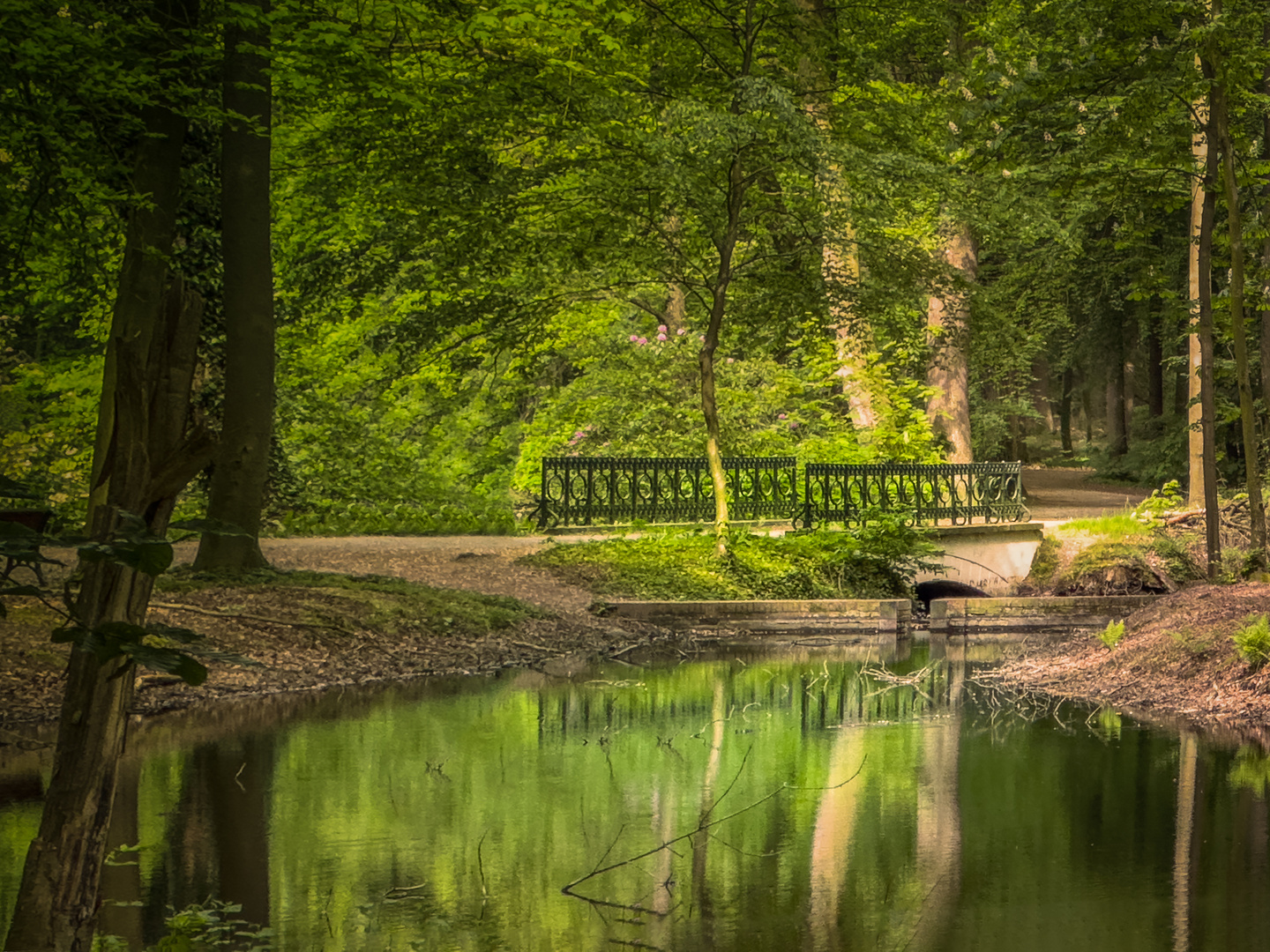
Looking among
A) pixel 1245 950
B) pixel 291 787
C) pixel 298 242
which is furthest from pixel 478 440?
pixel 1245 950

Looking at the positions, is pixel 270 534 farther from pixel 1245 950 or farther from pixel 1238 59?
pixel 1245 950

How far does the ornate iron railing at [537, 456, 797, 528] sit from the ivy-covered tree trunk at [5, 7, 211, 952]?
15144mm

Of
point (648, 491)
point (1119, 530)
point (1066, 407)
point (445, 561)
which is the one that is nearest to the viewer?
point (445, 561)

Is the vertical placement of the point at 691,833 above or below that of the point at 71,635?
below

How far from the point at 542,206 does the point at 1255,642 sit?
988 centimetres

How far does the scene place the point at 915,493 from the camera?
71.8 ft

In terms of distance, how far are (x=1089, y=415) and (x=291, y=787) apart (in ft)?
172

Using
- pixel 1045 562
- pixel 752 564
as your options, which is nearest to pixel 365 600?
pixel 752 564

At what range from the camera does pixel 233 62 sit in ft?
41.4

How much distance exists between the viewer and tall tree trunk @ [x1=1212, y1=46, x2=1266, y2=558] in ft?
45.0

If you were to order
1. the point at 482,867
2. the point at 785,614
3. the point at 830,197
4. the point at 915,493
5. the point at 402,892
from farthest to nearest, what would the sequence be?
the point at 915,493 → the point at 830,197 → the point at 785,614 → the point at 482,867 → the point at 402,892

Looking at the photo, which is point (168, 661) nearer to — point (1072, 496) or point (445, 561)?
point (445, 561)

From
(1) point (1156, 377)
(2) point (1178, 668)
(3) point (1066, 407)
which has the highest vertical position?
(3) point (1066, 407)

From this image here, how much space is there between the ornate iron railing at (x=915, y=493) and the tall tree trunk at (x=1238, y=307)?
624 cm
